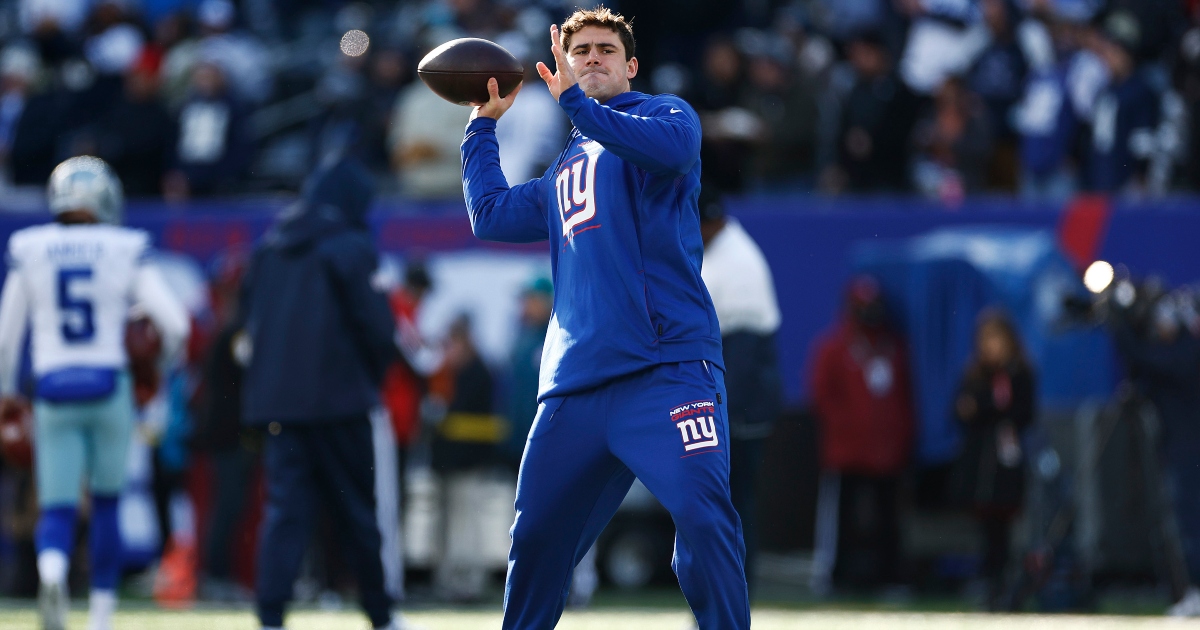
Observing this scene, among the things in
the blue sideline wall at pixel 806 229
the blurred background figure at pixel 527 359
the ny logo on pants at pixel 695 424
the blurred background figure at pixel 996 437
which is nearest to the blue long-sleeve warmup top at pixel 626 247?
the ny logo on pants at pixel 695 424

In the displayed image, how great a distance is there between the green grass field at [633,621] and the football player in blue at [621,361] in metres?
3.90

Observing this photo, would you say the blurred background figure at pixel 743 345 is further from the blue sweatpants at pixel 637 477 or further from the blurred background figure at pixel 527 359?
the blurred background figure at pixel 527 359

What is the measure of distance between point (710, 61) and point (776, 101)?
0.82m

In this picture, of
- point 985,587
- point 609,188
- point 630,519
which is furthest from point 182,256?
point 609,188

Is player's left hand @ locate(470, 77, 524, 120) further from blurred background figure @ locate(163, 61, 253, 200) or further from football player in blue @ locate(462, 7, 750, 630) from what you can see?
blurred background figure @ locate(163, 61, 253, 200)

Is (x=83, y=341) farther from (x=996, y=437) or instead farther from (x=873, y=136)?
(x=873, y=136)

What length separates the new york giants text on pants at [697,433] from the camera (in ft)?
15.7

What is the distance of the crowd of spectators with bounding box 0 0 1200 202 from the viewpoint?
12492 mm

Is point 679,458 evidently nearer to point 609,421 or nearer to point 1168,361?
point 609,421

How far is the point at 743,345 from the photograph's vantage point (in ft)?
26.4

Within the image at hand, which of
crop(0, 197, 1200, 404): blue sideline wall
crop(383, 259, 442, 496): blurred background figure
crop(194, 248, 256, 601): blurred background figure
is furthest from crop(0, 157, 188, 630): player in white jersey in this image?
crop(0, 197, 1200, 404): blue sideline wall

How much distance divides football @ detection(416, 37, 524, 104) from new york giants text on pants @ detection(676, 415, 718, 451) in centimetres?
131

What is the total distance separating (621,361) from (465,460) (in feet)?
21.4

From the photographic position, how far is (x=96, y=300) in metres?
8.08
